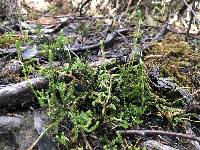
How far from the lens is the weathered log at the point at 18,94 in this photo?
189cm

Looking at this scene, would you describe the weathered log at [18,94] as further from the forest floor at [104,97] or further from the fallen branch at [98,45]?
the fallen branch at [98,45]

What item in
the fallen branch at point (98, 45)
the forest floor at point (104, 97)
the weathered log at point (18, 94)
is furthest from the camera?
the fallen branch at point (98, 45)

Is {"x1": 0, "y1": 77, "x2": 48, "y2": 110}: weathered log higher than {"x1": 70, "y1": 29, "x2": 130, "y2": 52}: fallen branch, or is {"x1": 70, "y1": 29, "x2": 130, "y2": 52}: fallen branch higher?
{"x1": 70, "y1": 29, "x2": 130, "y2": 52}: fallen branch

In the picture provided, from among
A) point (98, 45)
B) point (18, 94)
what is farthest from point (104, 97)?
point (98, 45)

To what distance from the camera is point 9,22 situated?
11.0ft

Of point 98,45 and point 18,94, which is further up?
point 98,45

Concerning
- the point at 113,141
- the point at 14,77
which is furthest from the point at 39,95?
the point at 113,141

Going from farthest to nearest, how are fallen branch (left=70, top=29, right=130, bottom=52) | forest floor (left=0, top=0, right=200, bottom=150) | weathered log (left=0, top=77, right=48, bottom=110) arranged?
fallen branch (left=70, top=29, right=130, bottom=52) → weathered log (left=0, top=77, right=48, bottom=110) → forest floor (left=0, top=0, right=200, bottom=150)

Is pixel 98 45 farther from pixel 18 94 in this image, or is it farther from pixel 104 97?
pixel 18 94

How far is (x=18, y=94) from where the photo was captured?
6.30ft

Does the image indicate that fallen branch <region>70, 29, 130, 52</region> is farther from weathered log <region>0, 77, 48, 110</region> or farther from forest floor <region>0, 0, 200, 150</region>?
weathered log <region>0, 77, 48, 110</region>

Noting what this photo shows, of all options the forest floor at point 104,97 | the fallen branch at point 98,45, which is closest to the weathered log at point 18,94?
the forest floor at point 104,97

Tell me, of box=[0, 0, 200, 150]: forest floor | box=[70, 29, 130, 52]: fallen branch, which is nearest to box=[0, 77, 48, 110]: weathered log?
box=[0, 0, 200, 150]: forest floor

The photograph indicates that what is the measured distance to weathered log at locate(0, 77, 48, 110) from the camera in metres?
1.89
